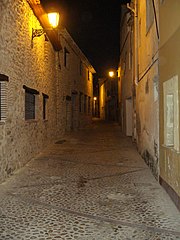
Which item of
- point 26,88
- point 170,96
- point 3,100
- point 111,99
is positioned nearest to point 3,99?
point 3,100

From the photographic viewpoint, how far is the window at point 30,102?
10.2 meters

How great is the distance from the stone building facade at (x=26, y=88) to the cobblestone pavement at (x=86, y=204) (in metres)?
0.90

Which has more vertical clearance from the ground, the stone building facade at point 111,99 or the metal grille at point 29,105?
the stone building facade at point 111,99

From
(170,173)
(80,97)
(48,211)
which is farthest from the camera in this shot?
(80,97)

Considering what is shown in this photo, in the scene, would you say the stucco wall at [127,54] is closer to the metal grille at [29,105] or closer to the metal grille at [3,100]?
the metal grille at [29,105]

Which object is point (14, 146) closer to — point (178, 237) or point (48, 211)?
point (48, 211)

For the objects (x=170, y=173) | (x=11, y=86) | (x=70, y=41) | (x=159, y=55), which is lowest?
(x=170, y=173)

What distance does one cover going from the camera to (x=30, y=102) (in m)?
10.8

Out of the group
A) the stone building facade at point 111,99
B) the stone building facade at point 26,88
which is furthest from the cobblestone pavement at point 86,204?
the stone building facade at point 111,99

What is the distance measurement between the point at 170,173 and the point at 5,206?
2.97 metres

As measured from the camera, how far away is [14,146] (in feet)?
27.1

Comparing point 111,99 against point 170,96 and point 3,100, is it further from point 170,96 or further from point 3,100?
point 170,96

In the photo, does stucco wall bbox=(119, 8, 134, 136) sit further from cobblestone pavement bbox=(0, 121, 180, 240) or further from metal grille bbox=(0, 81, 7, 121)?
metal grille bbox=(0, 81, 7, 121)

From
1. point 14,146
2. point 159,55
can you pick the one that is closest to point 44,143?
point 14,146
